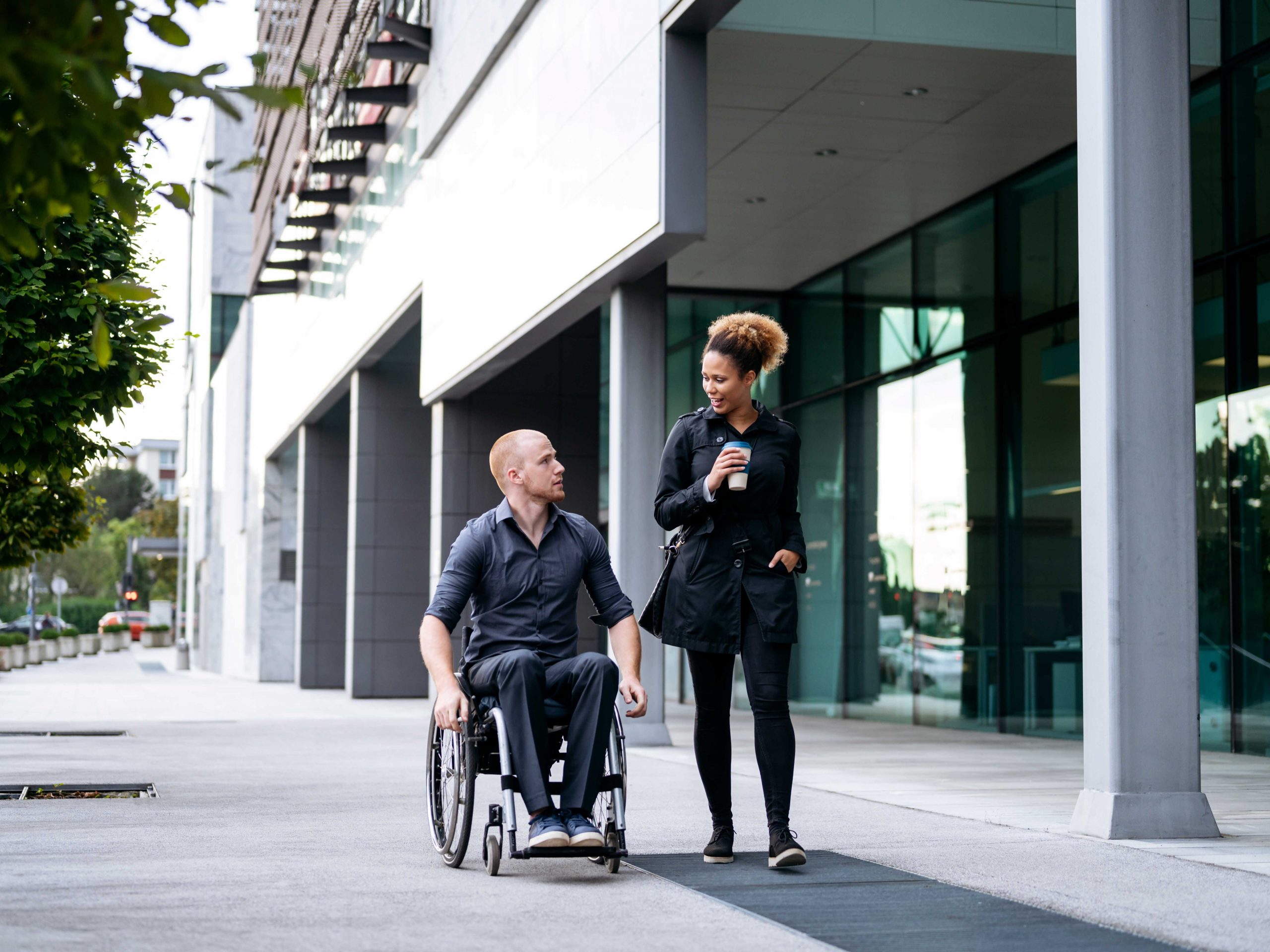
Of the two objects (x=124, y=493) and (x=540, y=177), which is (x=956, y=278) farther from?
(x=124, y=493)

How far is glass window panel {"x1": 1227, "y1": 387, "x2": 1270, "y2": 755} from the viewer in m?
11.5

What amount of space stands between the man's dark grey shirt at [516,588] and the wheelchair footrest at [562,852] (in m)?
0.70

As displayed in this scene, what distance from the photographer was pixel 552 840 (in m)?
5.22

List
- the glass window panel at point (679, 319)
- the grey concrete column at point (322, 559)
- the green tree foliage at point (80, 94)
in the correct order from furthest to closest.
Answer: the grey concrete column at point (322, 559) → the glass window panel at point (679, 319) → the green tree foliage at point (80, 94)

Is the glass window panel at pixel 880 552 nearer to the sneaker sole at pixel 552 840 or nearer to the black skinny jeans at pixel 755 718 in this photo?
the black skinny jeans at pixel 755 718

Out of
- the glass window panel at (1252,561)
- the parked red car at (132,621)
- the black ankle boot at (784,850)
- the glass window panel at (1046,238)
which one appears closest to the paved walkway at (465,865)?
the black ankle boot at (784,850)

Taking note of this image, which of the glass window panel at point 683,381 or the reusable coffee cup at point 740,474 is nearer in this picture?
the reusable coffee cup at point 740,474

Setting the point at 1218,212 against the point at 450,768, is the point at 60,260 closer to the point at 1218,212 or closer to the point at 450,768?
the point at 450,768

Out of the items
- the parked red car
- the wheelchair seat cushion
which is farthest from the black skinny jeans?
the parked red car

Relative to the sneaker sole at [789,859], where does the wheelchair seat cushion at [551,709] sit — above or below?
above

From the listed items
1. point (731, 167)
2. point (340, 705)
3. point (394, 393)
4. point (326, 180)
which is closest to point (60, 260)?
point (731, 167)

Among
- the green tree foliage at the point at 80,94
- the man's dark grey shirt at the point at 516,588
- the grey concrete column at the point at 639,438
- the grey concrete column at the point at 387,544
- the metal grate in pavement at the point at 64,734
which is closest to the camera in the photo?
the green tree foliage at the point at 80,94

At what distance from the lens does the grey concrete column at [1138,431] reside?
662 centimetres

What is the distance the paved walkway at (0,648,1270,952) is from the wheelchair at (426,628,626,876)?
4.3 inches
